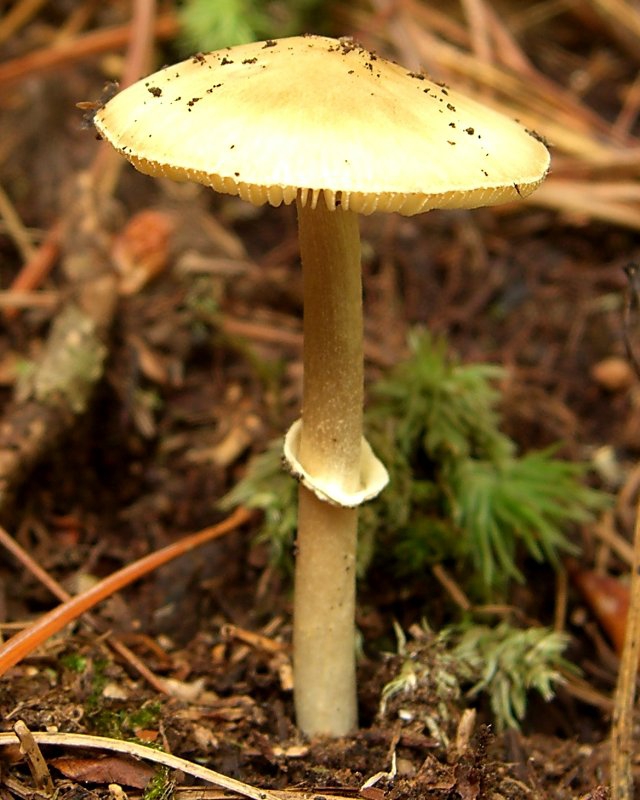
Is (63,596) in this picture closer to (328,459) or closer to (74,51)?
(328,459)

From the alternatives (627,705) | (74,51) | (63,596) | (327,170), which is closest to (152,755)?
(63,596)

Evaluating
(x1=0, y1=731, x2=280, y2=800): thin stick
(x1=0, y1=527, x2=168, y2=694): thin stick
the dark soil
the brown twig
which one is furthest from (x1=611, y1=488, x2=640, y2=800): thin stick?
the brown twig

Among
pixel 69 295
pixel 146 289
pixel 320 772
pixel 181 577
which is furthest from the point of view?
pixel 146 289

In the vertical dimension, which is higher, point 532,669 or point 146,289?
point 146,289

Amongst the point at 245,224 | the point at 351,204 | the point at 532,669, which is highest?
the point at 245,224

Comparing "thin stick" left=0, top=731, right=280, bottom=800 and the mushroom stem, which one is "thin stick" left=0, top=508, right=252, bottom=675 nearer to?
"thin stick" left=0, top=731, right=280, bottom=800

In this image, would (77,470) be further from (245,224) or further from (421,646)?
(245,224)

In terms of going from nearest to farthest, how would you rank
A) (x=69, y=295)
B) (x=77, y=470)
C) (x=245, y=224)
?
(x=77, y=470) < (x=69, y=295) < (x=245, y=224)

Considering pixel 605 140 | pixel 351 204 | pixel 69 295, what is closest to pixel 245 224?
pixel 69 295
